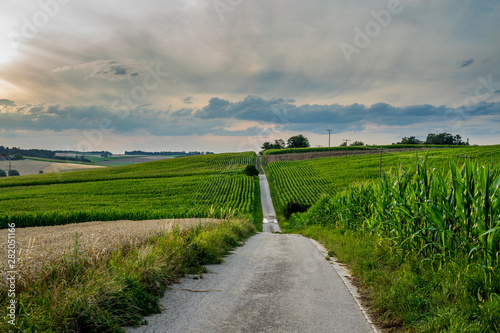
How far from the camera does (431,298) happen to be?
4781 mm

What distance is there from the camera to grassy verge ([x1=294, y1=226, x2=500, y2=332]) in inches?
155

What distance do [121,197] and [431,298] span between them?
5473 cm

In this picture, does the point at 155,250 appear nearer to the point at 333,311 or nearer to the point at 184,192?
the point at 333,311

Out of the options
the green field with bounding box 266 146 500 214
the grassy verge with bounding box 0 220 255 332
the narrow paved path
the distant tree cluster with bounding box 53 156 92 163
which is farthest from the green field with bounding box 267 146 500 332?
the distant tree cluster with bounding box 53 156 92 163

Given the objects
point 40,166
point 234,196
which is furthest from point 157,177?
point 40,166

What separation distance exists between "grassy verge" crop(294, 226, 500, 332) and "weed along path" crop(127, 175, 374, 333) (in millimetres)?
454

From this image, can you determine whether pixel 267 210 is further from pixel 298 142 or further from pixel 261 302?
pixel 298 142

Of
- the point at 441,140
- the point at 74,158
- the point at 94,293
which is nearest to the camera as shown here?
the point at 94,293

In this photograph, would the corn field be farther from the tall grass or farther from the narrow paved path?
the narrow paved path

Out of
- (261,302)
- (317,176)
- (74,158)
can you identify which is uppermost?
(74,158)

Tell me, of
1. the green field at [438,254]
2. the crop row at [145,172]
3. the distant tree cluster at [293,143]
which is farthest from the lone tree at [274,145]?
the green field at [438,254]

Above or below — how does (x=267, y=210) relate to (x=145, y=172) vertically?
below

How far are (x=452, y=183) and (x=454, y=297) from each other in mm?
2830

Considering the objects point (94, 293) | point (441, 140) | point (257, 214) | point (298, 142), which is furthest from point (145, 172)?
point (441, 140)
